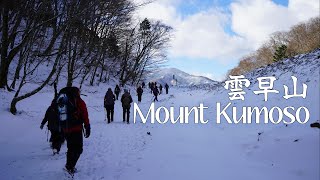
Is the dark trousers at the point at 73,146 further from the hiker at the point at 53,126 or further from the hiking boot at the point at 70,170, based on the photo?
the hiker at the point at 53,126

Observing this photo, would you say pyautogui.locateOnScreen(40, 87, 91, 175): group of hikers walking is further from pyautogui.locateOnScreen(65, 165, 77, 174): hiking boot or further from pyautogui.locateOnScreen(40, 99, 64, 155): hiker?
pyautogui.locateOnScreen(40, 99, 64, 155): hiker

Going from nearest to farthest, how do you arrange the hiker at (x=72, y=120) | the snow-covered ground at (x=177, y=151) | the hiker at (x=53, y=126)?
the hiker at (x=72, y=120), the snow-covered ground at (x=177, y=151), the hiker at (x=53, y=126)

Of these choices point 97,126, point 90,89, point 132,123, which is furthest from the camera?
point 90,89

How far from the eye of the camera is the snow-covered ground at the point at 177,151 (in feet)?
24.6

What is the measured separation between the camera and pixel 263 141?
10039 millimetres

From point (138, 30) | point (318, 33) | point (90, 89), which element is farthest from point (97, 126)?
point (318, 33)

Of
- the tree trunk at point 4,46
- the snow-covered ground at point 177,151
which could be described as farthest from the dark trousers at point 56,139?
the tree trunk at point 4,46

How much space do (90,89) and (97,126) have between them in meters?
18.5

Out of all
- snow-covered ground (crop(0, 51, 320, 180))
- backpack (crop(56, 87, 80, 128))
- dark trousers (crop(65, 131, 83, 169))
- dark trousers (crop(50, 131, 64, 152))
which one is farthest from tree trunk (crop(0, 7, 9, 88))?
dark trousers (crop(65, 131, 83, 169))

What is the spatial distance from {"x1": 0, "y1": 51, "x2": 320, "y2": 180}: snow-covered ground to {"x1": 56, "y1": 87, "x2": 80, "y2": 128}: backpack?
105 centimetres

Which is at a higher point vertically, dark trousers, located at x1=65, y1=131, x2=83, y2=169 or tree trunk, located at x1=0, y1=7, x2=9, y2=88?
tree trunk, located at x1=0, y1=7, x2=9, y2=88

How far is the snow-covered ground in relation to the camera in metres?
7.49

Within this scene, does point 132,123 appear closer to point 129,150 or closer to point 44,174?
point 129,150

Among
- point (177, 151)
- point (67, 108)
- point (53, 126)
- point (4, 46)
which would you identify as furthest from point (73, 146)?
point (4, 46)
